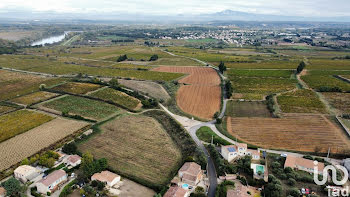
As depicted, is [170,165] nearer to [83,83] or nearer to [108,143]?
[108,143]

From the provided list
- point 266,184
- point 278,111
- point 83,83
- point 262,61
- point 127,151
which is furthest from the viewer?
point 262,61

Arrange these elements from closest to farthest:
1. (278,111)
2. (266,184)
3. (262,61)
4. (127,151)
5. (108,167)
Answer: (266,184)
(108,167)
(127,151)
(278,111)
(262,61)

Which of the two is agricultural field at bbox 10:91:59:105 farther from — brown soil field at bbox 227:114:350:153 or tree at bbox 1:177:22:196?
brown soil field at bbox 227:114:350:153

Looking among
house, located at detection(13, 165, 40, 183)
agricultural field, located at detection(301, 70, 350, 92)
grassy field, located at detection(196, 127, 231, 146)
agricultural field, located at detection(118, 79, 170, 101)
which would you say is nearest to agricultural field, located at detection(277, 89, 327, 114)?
agricultural field, located at detection(301, 70, 350, 92)

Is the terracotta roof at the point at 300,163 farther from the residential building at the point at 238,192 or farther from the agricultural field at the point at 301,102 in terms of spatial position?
the agricultural field at the point at 301,102

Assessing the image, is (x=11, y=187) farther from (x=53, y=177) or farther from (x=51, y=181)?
(x=53, y=177)

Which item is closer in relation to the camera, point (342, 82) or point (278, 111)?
point (278, 111)

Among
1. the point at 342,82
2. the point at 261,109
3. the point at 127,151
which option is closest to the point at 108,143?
the point at 127,151
